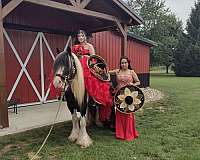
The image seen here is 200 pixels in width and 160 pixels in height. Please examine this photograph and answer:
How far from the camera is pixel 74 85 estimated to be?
13.8ft

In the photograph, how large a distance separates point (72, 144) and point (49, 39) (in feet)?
16.7

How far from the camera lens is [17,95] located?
769 cm

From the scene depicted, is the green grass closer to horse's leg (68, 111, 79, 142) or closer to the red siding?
horse's leg (68, 111, 79, 142)

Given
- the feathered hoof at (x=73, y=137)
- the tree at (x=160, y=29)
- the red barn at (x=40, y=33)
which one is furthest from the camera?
the tree at (x=160, y=29)

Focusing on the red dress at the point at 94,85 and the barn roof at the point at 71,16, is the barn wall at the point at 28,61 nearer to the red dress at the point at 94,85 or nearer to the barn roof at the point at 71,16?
the barn roof at the point at 71,16

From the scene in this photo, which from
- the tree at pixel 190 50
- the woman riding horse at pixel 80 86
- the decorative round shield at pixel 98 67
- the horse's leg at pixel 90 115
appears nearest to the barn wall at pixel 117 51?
the horse's leg at pixel 90 115

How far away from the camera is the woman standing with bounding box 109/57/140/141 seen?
4.64m

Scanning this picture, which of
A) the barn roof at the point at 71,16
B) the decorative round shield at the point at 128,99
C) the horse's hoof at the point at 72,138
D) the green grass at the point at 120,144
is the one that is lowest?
the green grass at the point at 120,144

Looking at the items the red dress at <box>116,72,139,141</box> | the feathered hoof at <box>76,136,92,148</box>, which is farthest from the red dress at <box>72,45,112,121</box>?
the feathered hoof at <box>76,136,92,148</box>

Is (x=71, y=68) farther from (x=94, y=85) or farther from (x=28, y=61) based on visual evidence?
(x=28, y=61)

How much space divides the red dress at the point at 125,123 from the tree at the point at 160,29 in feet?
90.8

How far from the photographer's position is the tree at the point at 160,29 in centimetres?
3186

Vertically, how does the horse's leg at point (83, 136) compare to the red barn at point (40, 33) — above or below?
below

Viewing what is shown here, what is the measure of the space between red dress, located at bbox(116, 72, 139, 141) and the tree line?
22.1 m
